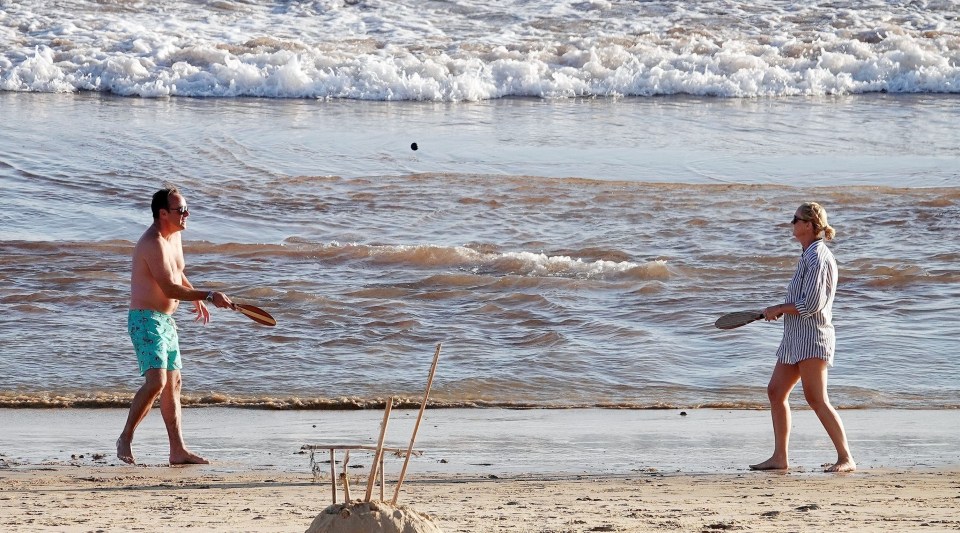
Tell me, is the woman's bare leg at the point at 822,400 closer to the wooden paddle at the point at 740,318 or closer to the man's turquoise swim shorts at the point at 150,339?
the wooden paddle at the point at 740,318

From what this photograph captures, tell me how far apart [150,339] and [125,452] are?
560 mm

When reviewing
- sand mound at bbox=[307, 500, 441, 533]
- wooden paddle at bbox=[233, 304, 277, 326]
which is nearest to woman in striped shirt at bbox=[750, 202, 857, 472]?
wooden paddle at bbox=[233, 304, 277, 326]

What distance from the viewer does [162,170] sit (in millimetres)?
16812

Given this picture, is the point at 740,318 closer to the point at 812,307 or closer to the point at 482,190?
the point at 812,307

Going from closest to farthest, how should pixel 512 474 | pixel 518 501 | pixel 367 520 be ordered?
pixel 367 520 → pixel 518 501 → pixel 512 474

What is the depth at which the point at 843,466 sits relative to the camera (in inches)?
249

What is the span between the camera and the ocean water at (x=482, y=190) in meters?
8.93

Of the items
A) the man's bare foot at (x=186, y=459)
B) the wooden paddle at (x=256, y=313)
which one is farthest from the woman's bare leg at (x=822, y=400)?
the man's bare foot at (x=186, y=459)

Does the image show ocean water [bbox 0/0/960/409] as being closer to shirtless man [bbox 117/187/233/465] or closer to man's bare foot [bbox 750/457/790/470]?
shirtless man [bbox 117/187/233/465]

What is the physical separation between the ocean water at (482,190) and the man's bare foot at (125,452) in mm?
1489

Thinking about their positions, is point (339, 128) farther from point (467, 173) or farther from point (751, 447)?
point (751, 447)

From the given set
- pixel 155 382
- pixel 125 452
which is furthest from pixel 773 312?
pixel 125 452

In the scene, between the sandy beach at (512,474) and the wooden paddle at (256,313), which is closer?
the sandy beach at (512,474)

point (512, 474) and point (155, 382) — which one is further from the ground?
point (155, 382)
